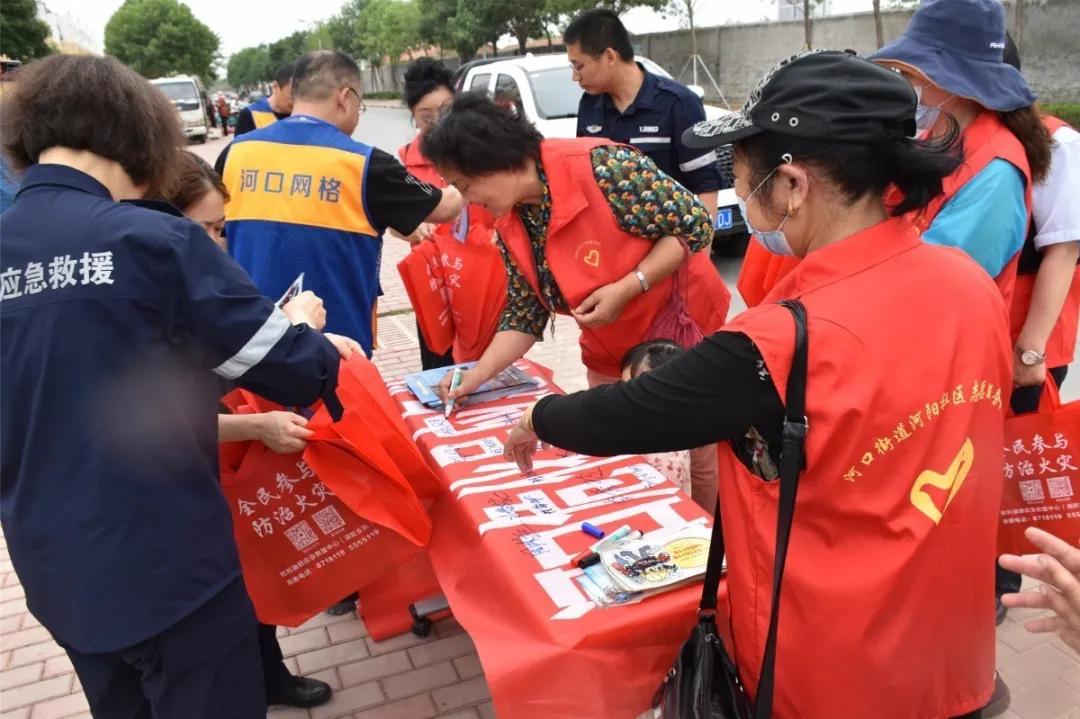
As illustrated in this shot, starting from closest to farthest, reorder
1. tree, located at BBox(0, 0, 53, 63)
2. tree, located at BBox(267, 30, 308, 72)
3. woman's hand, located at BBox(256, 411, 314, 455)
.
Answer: woman's hand, located at BBox(256, 411, 314, 455) → tree, located at BBox(0, 0, 53, 63) → tree, located at BBox(267, 30, 308, 72)

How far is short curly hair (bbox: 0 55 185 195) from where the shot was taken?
4.51ft

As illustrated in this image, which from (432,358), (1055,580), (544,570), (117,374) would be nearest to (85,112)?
(117,374)

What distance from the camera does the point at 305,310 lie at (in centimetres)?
186

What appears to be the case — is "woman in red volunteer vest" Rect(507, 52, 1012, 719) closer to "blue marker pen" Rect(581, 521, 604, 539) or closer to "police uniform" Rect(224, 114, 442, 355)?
"blue marker pen" Rect(581, 521, 604, 539)

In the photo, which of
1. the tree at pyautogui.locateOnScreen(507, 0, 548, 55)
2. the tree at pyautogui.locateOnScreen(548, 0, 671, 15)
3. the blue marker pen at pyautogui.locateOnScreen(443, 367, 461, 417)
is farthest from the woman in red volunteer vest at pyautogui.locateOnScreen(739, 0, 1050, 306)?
the tree at pyautogui.locateOnScreen(507, 0, 548, 55)

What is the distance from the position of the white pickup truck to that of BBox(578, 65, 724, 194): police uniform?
8.75 ft

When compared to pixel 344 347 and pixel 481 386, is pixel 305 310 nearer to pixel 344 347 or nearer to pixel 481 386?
pixel 344 347

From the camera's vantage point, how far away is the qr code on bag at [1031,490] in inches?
70.9

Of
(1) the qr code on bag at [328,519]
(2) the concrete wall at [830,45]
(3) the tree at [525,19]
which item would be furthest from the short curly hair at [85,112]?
(3) the tree at [525,19]

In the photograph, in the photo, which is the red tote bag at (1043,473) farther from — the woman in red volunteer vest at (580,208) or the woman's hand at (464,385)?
the woman's hand at (464,385)

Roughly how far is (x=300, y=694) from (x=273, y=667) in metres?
0.13

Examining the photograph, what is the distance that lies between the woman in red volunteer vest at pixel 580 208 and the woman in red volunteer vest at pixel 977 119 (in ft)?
2.17

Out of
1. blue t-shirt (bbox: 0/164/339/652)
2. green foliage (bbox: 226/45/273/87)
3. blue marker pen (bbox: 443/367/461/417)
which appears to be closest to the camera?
blue t-shirt (bbox: 0/164/339/652)

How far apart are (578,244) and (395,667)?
1494 millimetres
